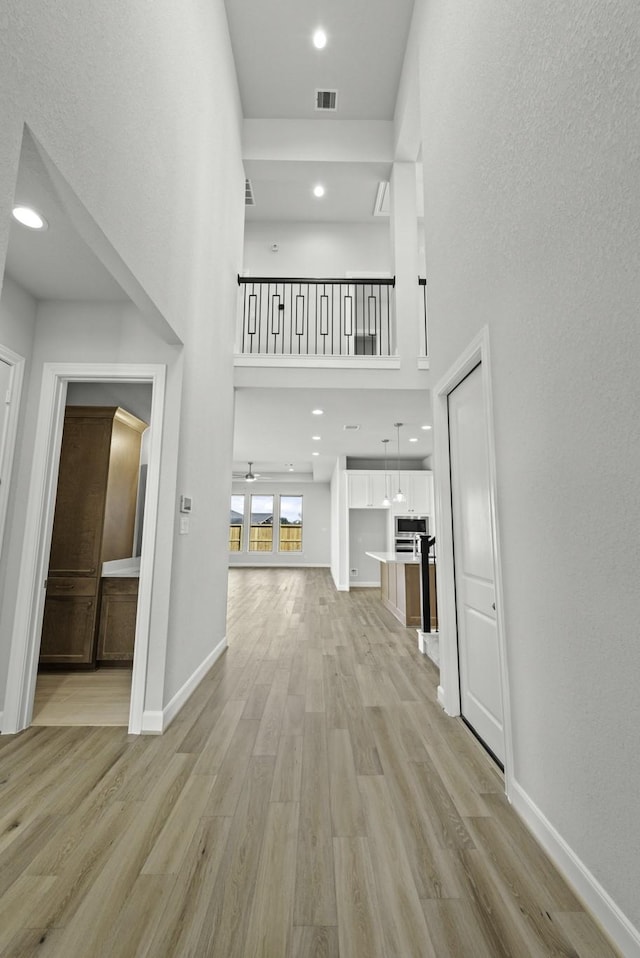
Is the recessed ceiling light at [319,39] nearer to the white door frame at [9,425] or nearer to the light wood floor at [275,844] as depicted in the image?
the white door frame at [9,425]

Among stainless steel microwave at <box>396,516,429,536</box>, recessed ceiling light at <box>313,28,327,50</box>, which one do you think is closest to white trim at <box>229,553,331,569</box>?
stainless steel microwave at <box>396,516,429,536</box>

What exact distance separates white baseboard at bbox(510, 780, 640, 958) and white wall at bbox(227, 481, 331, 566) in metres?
12.9

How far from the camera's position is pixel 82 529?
13.2 feet

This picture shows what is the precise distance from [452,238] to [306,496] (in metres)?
12.4

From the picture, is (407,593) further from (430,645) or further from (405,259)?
(405,259)

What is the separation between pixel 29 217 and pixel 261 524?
1312cm

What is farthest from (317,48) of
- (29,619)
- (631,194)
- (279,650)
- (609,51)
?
(279,650)

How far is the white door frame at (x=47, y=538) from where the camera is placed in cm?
261

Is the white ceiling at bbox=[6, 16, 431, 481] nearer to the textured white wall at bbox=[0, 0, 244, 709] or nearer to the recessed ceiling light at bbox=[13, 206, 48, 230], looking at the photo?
the recessed ceiling light at bbox=[13, 206, 48, 230]

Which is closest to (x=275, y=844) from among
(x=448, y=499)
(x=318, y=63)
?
(x=448, y=499)

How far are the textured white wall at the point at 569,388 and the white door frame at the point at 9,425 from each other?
9.21 feet

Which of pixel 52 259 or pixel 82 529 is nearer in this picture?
pixel 52 259

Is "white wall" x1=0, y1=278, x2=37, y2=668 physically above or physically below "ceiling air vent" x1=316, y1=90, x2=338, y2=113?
below

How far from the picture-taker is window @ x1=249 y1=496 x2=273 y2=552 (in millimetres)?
14789
